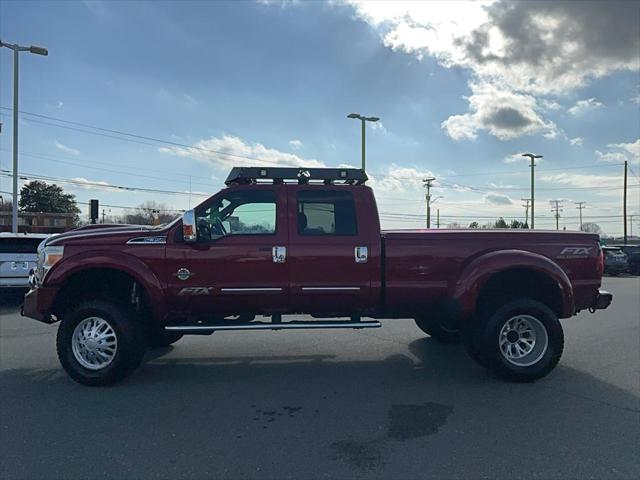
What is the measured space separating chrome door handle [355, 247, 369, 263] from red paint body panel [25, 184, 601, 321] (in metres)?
0.05

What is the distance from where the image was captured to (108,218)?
277 ft

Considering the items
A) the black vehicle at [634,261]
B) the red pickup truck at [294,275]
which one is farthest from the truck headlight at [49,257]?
the black vehicle at [634,261]

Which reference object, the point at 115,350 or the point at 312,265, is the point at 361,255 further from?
the point at 115,350

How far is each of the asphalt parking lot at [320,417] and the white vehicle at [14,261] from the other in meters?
4.47

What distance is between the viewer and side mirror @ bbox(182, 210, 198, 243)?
5215mm

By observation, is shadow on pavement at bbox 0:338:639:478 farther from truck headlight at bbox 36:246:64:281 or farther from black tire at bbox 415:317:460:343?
truck headlight at bbox 36:246:64:281

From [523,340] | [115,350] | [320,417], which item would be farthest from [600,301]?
[115,350]

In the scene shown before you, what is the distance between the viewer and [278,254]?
17.8ft

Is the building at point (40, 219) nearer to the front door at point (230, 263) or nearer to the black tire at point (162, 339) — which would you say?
the black tire at point (162, 339)

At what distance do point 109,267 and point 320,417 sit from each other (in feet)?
8.89

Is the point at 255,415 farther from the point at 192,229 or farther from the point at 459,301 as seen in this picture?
the point at 459,301

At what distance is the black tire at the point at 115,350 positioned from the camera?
521 centimetres

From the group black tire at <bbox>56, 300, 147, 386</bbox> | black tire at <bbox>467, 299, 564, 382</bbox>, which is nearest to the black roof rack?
black tire at <bbox>56, 300, 147, 386</bbox>

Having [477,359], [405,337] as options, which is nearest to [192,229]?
[477,359]
